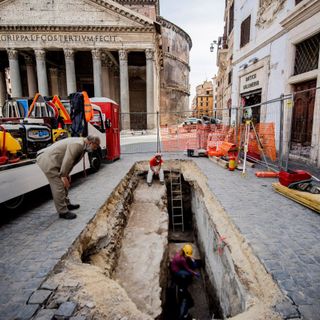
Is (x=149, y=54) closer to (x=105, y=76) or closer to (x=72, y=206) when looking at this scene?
(x=105, y=76)

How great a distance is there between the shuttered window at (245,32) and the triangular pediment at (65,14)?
14631 mm

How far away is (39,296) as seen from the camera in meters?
2.18

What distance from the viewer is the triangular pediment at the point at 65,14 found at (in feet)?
76.5


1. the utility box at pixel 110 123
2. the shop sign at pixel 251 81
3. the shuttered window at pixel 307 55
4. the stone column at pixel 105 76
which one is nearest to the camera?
the shuttered window at pixel 307 55

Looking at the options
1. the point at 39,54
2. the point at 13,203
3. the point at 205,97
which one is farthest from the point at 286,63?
the point at 205,97

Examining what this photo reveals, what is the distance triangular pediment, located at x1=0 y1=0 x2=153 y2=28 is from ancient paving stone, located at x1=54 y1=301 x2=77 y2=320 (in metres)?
27.3

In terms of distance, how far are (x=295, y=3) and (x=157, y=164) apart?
823 centimetres

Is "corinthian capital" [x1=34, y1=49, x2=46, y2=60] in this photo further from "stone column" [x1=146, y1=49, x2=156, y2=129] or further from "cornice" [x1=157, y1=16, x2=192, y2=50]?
"cornice" [x1=157, y1=16, x2=192, y2=50]

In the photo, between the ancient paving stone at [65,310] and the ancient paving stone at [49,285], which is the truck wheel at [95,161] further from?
the ancient paving stone at [65,310]

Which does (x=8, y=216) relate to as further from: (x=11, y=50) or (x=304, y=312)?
(x=11, y=50)

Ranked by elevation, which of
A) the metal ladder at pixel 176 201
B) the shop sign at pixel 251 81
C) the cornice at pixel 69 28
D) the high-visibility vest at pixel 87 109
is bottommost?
the metal ladder at pixel 176 201

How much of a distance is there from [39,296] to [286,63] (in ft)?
36.1

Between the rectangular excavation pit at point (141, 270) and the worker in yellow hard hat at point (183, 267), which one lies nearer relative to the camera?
the rectangular excavation pit at point (141, 270)

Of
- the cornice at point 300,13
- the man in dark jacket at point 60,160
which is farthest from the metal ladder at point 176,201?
the cornice at point 300,13
